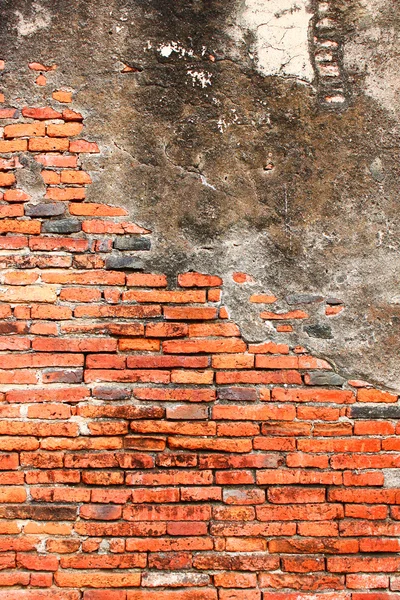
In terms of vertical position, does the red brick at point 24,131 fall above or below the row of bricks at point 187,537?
above

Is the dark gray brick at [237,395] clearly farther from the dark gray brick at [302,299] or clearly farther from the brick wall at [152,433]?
the dark gray brick at [302,299]

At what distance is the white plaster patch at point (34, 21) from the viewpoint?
114 inches

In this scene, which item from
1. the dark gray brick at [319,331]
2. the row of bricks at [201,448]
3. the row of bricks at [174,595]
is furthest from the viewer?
the dark gray brick at [319,331]

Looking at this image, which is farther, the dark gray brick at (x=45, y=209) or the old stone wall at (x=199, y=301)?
the dark gray brick at (x=45, y=209)

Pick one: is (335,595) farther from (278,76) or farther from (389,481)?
(278,76)

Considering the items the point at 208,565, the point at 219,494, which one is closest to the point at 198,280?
the point at 219,494

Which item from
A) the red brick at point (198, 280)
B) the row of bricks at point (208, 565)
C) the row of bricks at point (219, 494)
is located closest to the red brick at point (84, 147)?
the red brick at point (198, 280)

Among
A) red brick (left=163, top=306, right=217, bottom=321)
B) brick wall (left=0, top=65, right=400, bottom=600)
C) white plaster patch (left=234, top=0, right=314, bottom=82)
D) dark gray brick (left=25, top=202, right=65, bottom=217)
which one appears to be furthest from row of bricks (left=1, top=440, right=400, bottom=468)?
white plaster patch (left=234, top=0, right=314, bottom=82)

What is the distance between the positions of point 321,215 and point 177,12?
4.31 ft

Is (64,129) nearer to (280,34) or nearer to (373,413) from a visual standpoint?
(280,34)

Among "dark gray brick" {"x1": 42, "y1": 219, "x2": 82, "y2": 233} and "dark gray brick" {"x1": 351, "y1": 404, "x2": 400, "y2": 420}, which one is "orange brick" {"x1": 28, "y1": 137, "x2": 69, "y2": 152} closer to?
"dark gray brick" {"x1": 42, "y1": 219, "x2": 82, "y2": 233}

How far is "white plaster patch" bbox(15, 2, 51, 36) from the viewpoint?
2.89 metres

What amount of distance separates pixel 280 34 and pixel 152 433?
214 cm

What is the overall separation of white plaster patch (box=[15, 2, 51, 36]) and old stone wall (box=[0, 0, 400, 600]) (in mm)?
11
